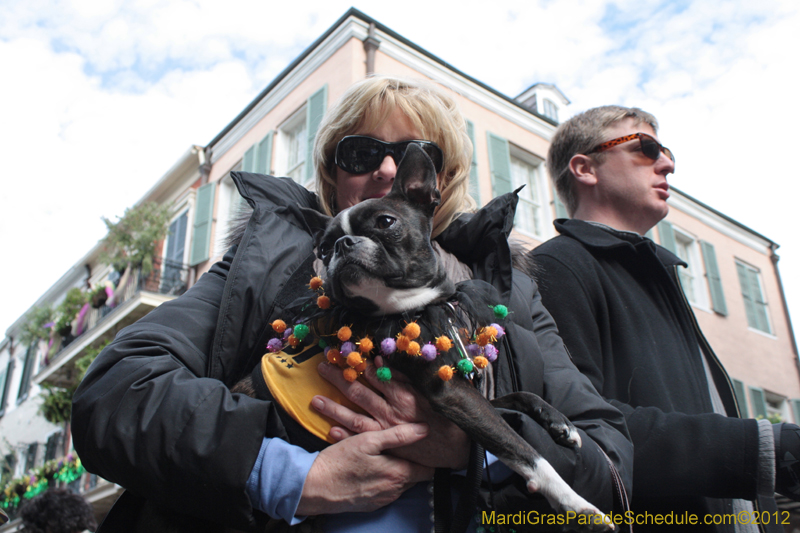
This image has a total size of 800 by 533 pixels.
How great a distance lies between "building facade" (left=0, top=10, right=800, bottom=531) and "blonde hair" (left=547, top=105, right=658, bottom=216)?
713 cm

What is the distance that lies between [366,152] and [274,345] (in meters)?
0.96

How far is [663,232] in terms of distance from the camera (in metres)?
16.4

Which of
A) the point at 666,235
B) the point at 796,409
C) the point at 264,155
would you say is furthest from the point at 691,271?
the point at 264,155

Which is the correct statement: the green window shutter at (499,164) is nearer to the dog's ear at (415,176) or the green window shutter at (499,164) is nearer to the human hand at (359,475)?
the dog's ear at (415,176)

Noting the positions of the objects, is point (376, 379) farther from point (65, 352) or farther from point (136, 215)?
point (65, 352)

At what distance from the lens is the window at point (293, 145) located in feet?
43.0

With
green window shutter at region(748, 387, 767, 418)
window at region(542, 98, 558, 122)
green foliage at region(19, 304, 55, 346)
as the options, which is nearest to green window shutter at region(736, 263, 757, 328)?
green window shutter at region(748, 387, 767, 418)

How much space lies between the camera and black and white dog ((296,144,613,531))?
1645 millimetres

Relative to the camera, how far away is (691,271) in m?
17.4

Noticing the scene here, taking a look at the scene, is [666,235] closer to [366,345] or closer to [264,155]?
[264,155]

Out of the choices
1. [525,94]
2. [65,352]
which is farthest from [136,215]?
[525,94]

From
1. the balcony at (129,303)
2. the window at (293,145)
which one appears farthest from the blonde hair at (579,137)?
the balcony at (129,303)

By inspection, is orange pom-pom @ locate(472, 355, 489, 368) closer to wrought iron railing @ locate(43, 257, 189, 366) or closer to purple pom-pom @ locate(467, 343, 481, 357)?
purple pom-pom @ locate(467, 343, 481, 357)

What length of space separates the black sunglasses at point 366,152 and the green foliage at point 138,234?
1352 centimetres
